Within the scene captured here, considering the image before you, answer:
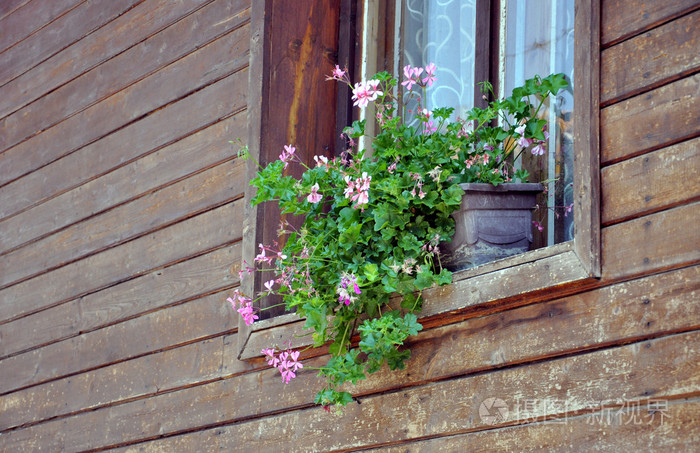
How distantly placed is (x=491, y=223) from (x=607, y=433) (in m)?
0.54

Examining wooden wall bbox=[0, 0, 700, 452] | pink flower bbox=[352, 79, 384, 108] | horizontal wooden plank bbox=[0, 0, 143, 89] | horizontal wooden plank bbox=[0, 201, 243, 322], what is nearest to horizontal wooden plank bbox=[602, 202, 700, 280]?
wooden wall bbox=[0, 0, 700, 452]

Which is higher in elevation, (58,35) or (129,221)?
(58,35)

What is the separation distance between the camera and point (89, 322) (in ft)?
10.6

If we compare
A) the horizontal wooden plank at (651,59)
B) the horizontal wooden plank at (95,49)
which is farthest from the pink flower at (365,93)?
the horizontal wooden plank at (95,49)

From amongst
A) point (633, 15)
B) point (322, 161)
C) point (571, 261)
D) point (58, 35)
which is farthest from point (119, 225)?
point (633, 15)

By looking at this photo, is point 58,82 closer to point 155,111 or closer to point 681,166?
point 155,111

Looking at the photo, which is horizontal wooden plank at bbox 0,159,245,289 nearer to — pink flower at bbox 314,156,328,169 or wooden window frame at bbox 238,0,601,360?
pink flower at bbox 314,156,328,169

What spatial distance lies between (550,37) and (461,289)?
2.35 ft

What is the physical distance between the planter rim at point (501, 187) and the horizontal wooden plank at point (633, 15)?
351 millimetres

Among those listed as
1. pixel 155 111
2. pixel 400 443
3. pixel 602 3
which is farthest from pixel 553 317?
pixel 155 111

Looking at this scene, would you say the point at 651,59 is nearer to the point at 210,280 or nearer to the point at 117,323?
the point at 210,280

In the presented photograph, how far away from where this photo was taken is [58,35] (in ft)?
12.6

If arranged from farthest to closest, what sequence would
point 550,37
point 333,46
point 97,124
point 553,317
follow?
point 97,124
point 333,46
point 550,37
point 553,317

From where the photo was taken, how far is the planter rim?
2.15m
